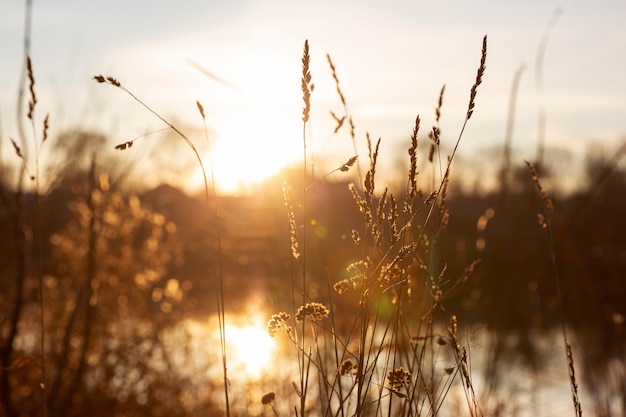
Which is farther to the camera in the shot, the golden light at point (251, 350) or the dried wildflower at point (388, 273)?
the golden light at point (251, 350)

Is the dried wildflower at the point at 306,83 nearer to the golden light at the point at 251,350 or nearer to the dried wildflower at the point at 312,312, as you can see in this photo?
the dried wildflower at the point at 312,312

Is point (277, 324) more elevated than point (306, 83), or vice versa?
point (306, 83)

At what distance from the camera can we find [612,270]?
3869 millimetres

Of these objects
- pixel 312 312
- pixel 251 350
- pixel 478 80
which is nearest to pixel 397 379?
pixel 312 312

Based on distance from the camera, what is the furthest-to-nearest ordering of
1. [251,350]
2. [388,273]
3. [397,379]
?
[251,350] < [397,379] < [388,273]

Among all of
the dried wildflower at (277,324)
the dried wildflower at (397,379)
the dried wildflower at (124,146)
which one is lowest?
the dried wildflower at (397,379)

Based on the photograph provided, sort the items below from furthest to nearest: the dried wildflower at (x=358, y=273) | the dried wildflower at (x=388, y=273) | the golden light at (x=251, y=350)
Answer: the golden light at (x=251, y=350) < the dried wildflower at (x=358, y=273) < the dried wildflower at (x=388, y=273)

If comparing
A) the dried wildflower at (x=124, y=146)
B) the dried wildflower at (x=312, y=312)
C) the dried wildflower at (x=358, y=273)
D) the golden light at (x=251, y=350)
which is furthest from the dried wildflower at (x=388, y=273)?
the golden light at (x=251, y=350)

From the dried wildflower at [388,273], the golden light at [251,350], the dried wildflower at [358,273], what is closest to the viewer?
the dried wildflower at [388,273]

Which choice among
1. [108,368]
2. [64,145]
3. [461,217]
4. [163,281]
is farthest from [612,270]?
[461,217]

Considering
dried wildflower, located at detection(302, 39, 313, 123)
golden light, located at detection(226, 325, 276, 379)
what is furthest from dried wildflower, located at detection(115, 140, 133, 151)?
golden light, located at detection(226, 325, 276, 379)

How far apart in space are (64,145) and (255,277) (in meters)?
8.56

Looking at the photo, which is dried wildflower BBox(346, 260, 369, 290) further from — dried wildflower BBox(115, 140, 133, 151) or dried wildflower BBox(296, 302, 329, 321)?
dried wildflower BBox(115, 140, 133, 151)

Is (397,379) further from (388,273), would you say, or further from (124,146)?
(124,146)
